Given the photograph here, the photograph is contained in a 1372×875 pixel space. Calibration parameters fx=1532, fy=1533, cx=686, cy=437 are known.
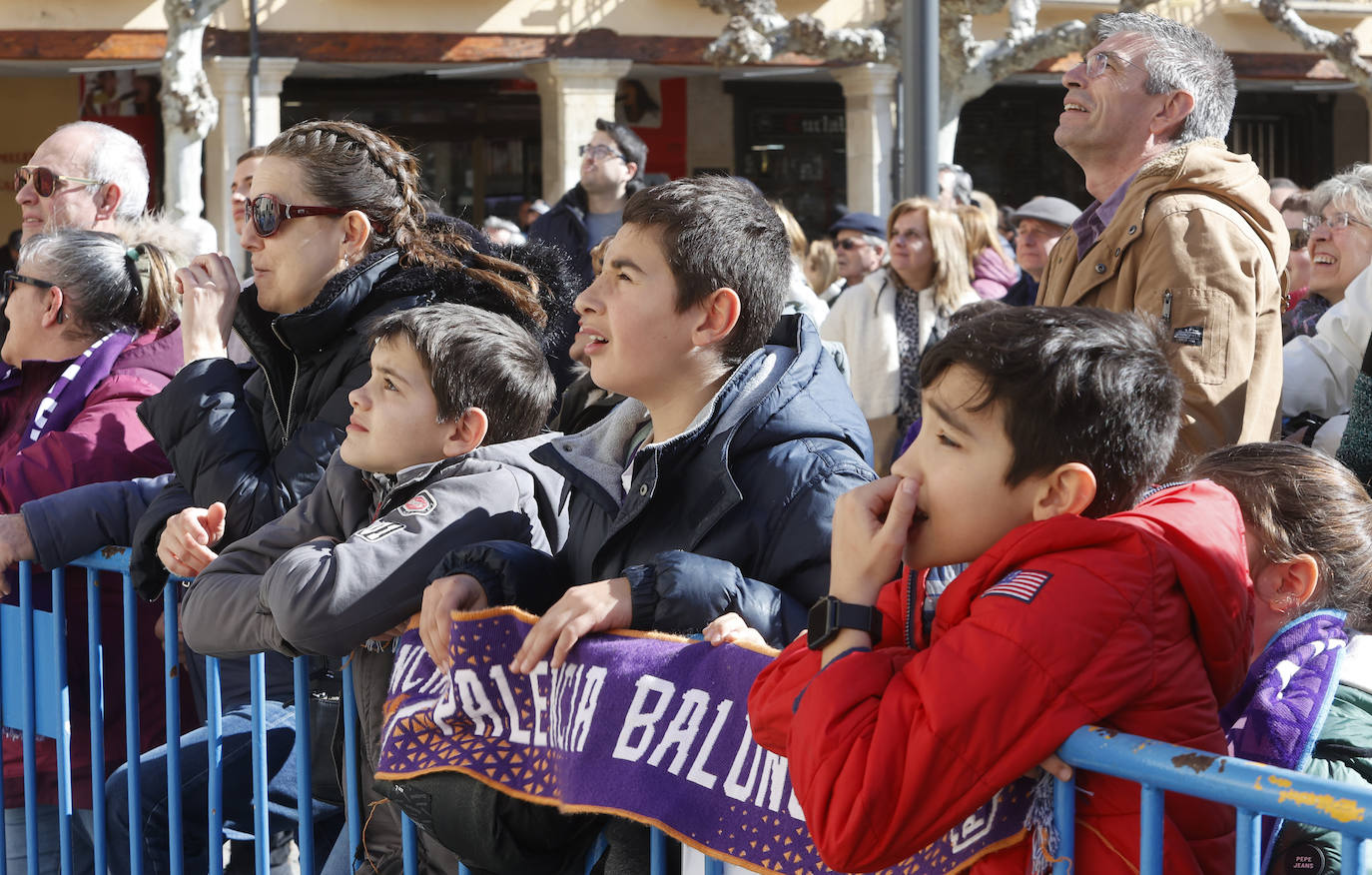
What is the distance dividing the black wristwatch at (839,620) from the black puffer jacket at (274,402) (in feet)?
4.70

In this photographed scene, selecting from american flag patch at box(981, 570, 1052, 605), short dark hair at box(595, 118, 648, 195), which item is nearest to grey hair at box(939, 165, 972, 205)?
short dark hair at box(595, 118, 648, 195)

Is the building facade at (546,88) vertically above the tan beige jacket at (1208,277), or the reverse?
the building facade at (546,88)

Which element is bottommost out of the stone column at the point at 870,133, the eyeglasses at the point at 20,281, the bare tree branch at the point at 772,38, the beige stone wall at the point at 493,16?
the eyeglasses at the point at 20,281

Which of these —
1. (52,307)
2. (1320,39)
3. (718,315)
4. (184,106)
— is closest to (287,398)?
(52,307)

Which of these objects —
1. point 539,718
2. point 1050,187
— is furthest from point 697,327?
point 1050,187

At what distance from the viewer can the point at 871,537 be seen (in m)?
1.77

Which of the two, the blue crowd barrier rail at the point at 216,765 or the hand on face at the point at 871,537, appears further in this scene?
the hand on face at the point at 871,537

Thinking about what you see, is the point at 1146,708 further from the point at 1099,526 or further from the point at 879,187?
the point at 879,187

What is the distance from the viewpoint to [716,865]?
78.7 inches

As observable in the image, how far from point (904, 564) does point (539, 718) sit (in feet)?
2.07

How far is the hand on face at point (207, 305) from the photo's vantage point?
3369 millimetres

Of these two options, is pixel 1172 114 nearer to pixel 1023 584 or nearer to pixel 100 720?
pixel 1023 584

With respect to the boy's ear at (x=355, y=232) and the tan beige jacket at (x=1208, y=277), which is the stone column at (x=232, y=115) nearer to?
the boy's ear at (x=355, y=232)

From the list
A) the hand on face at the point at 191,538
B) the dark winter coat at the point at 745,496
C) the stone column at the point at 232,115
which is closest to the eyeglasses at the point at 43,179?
the hand on face at the point at 191,538
